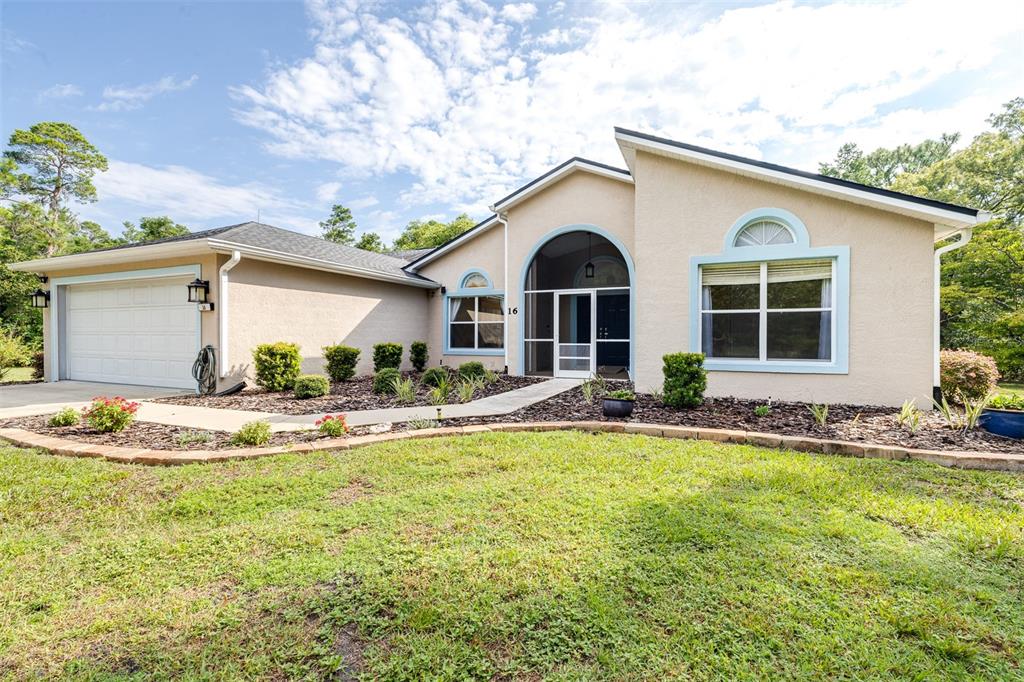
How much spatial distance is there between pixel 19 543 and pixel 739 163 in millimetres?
9756

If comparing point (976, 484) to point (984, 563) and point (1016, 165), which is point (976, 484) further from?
point (1016, 165)

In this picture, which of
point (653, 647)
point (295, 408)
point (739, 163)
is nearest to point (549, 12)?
point (739, 163)

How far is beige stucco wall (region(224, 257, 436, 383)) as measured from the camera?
8.92 metres

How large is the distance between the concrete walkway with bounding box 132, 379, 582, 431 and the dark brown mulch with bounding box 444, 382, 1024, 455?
510 mm

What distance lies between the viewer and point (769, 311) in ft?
25.1

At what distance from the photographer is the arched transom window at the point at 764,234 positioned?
7520 mm

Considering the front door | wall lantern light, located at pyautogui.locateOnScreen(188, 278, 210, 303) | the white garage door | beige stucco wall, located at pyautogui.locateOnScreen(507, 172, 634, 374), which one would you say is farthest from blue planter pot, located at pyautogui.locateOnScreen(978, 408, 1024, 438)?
the white garage door

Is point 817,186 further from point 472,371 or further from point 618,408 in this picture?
point 472,371

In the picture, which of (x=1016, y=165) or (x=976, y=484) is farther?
(x=1016, y=165)

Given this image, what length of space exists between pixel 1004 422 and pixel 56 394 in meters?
15.7

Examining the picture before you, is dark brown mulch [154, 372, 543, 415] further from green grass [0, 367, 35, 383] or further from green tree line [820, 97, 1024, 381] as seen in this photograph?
green tree line [820, 97, 1024, 381]

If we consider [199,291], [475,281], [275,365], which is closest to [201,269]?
[199,291]

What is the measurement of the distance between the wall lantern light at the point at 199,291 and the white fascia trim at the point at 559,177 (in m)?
6.71

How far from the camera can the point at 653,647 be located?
1.86 metres
